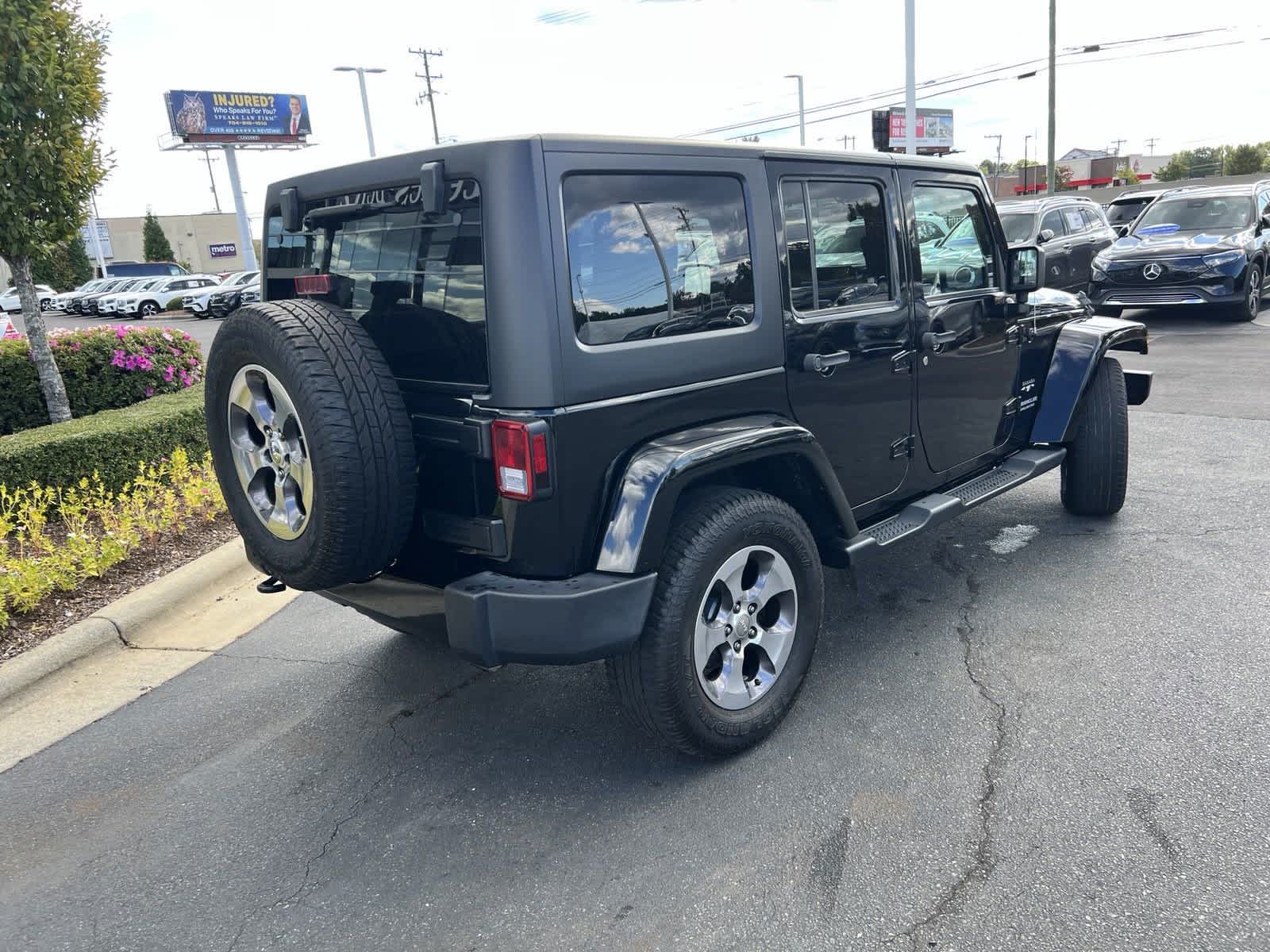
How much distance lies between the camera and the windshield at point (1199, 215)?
1287 cm

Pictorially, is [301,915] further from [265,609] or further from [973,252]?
[973,252]

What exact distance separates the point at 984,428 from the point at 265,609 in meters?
3.69

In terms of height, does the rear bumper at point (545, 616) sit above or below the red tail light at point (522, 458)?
below

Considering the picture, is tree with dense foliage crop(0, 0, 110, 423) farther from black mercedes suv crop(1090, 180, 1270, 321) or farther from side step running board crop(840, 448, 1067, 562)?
black mercedes suv crop(1090, 180, 1270, 321)

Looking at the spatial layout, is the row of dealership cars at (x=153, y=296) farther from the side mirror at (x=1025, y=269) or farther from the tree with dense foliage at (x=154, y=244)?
the side mirror at (x=1025, y=269)

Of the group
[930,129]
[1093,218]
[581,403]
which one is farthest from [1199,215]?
[930,129]

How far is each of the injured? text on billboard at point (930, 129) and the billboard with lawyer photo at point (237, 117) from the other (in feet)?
114

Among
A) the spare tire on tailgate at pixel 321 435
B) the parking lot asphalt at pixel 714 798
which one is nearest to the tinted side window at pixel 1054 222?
the parking lot asphalt at pixel 714 798

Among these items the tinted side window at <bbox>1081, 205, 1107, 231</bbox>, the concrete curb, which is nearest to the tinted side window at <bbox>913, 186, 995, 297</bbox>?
the concrete curb

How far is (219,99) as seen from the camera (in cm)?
5078

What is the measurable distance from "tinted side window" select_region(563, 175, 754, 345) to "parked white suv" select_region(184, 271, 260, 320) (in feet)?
94.2

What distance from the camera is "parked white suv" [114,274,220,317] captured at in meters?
31.5

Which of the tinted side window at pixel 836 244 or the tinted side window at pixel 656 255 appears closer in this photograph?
the tinted side window at pixel 656 255

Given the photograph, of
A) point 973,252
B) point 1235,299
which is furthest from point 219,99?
point 973,252
